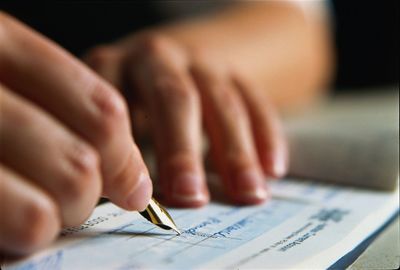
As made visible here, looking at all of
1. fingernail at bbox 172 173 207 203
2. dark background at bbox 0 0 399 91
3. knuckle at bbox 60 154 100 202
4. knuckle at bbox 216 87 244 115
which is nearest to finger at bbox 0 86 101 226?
knuckle at bbox 60 154 100 202

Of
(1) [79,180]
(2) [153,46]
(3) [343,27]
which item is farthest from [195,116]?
(3) [343,27]

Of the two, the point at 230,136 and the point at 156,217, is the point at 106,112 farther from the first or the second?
the point at 230,136

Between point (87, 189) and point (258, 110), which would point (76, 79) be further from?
point (258, 110)

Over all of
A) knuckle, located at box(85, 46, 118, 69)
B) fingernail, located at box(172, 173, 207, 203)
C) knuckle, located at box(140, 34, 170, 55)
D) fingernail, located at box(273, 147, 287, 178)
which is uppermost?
knuckle, located at box(140, 34, 170, 55)

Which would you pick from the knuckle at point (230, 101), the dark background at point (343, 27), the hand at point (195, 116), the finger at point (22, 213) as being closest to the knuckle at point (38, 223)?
the finger at point (22, 213)

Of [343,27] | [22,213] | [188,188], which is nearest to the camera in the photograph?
[22,213]

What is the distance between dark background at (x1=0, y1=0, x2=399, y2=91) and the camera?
0.87 meters

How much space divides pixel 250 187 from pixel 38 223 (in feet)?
0.72

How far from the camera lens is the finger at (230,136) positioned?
1.40 feet

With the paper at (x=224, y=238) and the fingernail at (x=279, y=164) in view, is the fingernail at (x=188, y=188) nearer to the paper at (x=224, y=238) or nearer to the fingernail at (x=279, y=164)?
the paper at (x=224, y=238)

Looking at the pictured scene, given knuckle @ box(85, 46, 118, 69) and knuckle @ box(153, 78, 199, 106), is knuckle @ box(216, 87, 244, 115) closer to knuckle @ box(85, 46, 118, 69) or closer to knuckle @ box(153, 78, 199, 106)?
knuckle @ box(153, 78, 199, 106)

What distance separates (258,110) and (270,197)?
14 centimetres

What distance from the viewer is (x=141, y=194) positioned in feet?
0.96

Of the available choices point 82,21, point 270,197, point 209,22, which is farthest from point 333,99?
point 270,197
